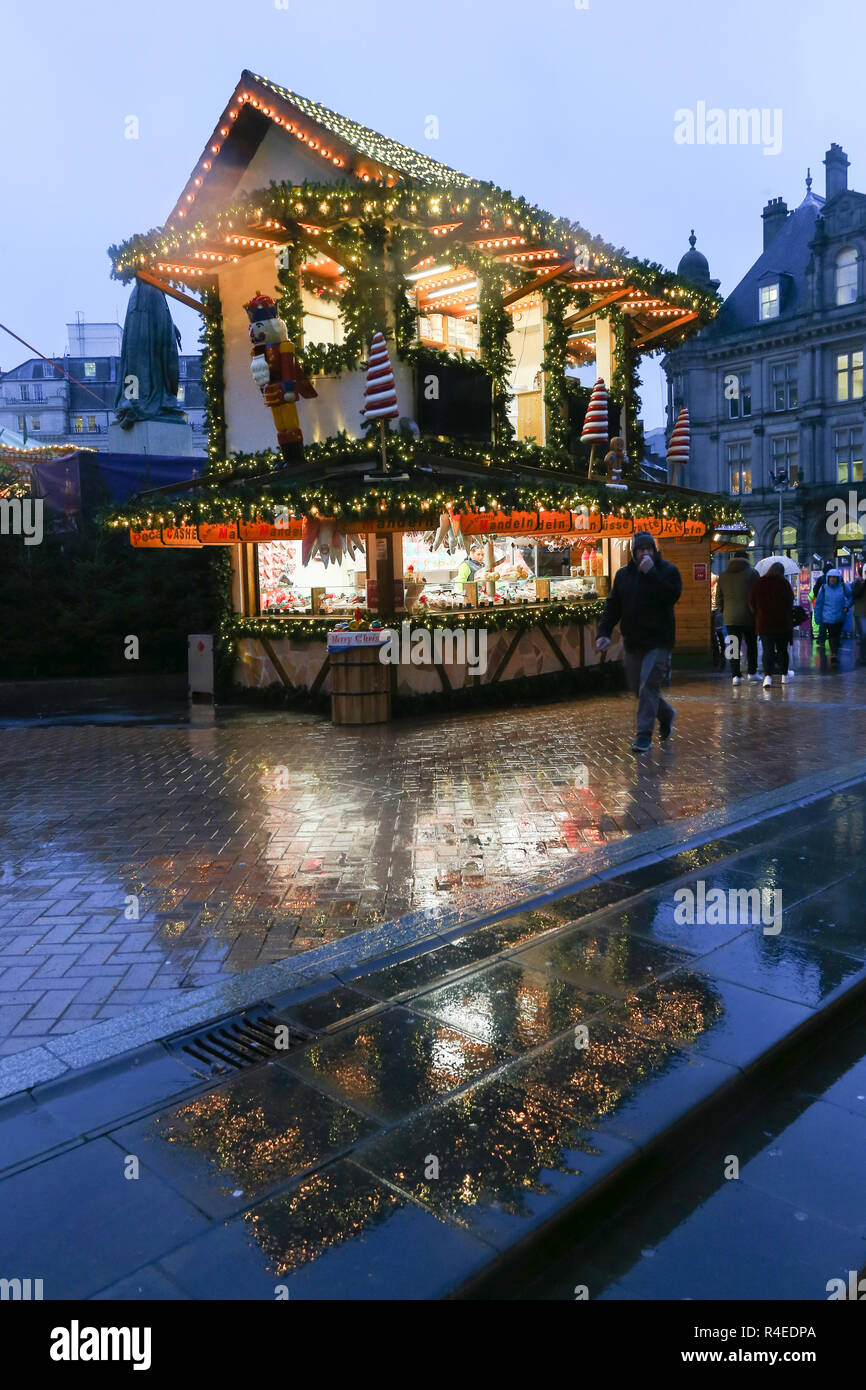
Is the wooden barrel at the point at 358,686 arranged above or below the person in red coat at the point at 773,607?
below

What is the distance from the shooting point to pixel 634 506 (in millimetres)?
14219

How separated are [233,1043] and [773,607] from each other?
1133 cm

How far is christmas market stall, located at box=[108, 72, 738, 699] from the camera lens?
12.2 metres

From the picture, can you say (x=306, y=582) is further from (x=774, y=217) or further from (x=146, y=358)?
(x=774, y=217)

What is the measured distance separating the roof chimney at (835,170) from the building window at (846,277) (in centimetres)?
414

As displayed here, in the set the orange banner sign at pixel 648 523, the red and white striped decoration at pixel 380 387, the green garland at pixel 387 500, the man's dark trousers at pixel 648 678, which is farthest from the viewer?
the orange banner sign at pixel 648 523

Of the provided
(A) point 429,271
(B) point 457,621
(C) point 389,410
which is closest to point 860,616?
(B) point 457,621

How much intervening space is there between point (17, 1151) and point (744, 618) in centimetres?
1295

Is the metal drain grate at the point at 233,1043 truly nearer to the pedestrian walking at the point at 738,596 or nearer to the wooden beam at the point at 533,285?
the pedestrian walking at the point at 738,596

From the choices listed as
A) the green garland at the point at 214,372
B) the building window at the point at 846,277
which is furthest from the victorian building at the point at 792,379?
the green garland at the point at 214,372

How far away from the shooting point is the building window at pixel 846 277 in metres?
43.4

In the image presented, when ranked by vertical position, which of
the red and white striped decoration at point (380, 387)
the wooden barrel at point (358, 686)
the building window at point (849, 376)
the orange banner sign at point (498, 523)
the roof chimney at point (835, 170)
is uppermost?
the roof chimney at point (835, 170)
